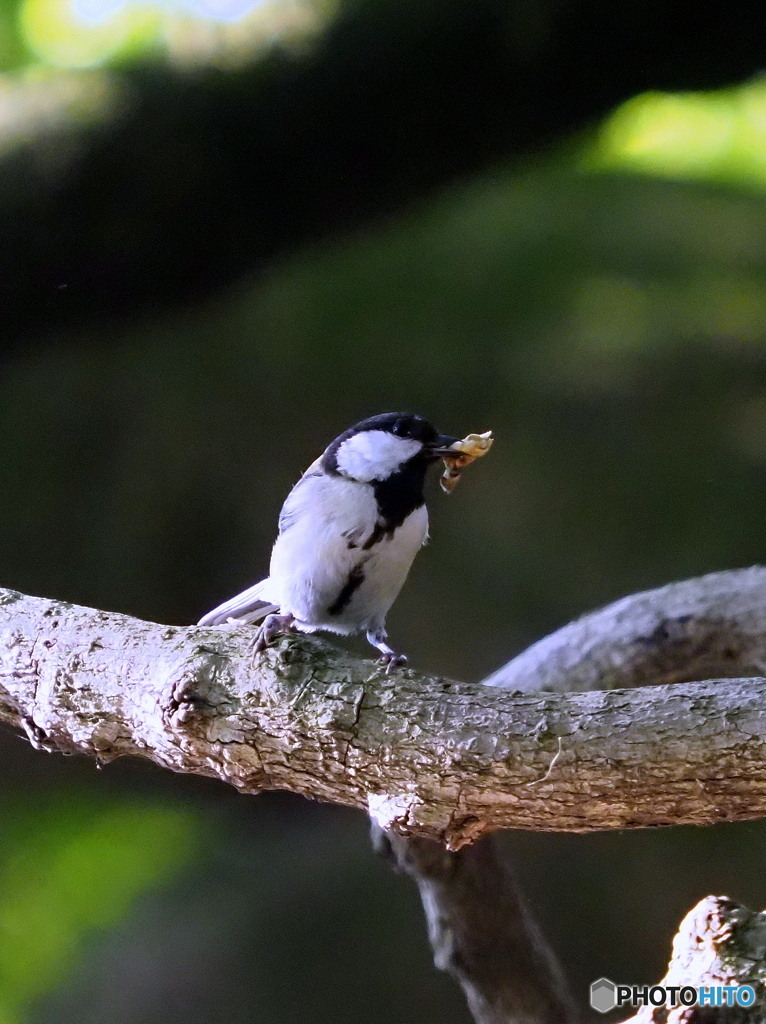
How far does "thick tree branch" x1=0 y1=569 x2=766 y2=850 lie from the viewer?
2.65 feet

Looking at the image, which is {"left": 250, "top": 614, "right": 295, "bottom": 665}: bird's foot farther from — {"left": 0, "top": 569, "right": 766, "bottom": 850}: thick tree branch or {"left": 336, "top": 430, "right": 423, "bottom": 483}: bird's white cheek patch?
{"left": 336, "top": 430, "right": 423, "bottom": 483}: bird's white cheek patch

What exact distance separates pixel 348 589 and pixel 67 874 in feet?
4.57

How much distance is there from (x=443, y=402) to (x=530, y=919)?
130 centimetres

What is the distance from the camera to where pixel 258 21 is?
2244 millimetres

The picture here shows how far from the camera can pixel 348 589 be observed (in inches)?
49.4

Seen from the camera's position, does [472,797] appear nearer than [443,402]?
Yes

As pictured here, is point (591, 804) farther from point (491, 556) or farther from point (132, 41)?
point (132, 41)

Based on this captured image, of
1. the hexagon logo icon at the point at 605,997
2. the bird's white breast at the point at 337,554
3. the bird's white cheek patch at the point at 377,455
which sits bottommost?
the hexagon logo icon at the point at 605,997

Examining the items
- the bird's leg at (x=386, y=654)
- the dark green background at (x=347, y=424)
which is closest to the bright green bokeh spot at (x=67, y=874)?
the dark green background at (x=347, y=424)

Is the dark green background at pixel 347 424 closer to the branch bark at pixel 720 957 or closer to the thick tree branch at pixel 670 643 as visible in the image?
the thick tree branch at pixel 670 643

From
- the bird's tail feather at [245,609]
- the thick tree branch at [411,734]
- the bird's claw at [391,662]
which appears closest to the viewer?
the thick tree branch at [411,734]

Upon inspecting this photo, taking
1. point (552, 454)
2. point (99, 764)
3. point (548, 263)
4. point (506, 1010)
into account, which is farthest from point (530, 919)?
point (548, 263)

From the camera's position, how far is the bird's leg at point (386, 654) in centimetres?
100

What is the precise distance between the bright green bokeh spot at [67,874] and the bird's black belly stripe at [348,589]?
4.19 feet
